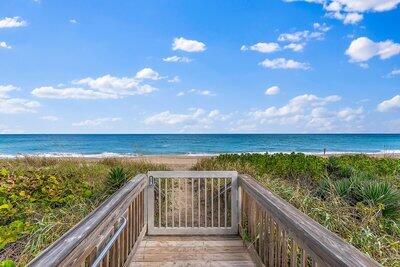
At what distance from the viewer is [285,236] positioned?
2.94m

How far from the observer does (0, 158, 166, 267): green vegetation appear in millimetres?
3832

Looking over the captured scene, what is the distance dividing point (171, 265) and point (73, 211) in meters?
1.34

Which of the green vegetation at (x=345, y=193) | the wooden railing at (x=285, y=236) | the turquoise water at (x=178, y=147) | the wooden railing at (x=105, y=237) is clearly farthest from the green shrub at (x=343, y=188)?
the turquoise water at (x=178, y=147)

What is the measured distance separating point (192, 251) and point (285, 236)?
1925 mm

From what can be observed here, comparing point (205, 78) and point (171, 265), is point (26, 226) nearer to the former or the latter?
point (171, 265)

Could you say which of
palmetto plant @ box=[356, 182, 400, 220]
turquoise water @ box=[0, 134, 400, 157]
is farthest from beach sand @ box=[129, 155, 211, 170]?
turquoise water @ box=[0, 134, 400, 157]

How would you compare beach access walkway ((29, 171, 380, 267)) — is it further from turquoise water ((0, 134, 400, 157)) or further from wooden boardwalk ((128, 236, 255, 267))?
turquoise water ((0, 134, 400, 157))

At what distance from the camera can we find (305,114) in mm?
37844

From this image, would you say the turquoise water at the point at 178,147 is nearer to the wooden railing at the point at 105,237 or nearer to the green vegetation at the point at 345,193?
the green vegetation at the point at 345,193

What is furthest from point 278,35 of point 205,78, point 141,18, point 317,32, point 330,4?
point 141,18

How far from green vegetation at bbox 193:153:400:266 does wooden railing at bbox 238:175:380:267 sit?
548mm

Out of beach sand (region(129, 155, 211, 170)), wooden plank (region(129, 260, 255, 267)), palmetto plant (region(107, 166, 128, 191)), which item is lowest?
wooden plank (region(129, 260, 255, 267))

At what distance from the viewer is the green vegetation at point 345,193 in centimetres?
356

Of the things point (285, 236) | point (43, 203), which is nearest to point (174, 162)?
point (43, 203)
